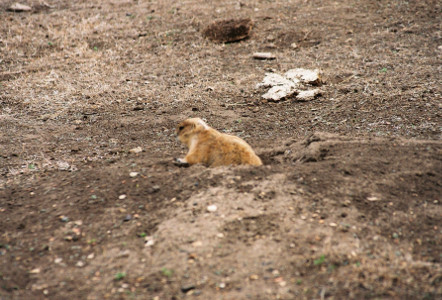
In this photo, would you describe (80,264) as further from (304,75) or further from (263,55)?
(263,55)

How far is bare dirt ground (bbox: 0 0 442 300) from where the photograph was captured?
3246 mm

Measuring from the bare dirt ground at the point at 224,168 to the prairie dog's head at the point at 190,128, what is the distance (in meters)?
0.35

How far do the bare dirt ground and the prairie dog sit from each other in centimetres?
22

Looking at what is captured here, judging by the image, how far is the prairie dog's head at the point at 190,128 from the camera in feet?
16.6

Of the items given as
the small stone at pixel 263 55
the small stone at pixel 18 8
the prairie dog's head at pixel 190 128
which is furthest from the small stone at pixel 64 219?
the small stone at pixel 18 8

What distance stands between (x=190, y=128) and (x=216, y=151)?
59 cm

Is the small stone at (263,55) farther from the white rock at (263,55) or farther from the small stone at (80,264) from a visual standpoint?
the small stone at (80,264)

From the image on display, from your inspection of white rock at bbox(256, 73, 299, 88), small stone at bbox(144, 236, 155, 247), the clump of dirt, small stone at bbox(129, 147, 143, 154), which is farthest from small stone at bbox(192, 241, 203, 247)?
the clump of dirt

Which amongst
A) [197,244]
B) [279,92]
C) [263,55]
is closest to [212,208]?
[197,244]

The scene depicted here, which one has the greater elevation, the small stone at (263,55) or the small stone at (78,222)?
the small stone at (263,55)

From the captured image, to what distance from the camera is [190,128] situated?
5.21 meters

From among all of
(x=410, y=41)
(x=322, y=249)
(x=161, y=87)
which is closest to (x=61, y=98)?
(x=161, y=87)

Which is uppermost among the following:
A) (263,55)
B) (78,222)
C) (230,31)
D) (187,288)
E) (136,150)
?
(230,31)

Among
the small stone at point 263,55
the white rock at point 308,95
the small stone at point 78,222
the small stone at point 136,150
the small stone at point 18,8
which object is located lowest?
the small stone at point 78,222
